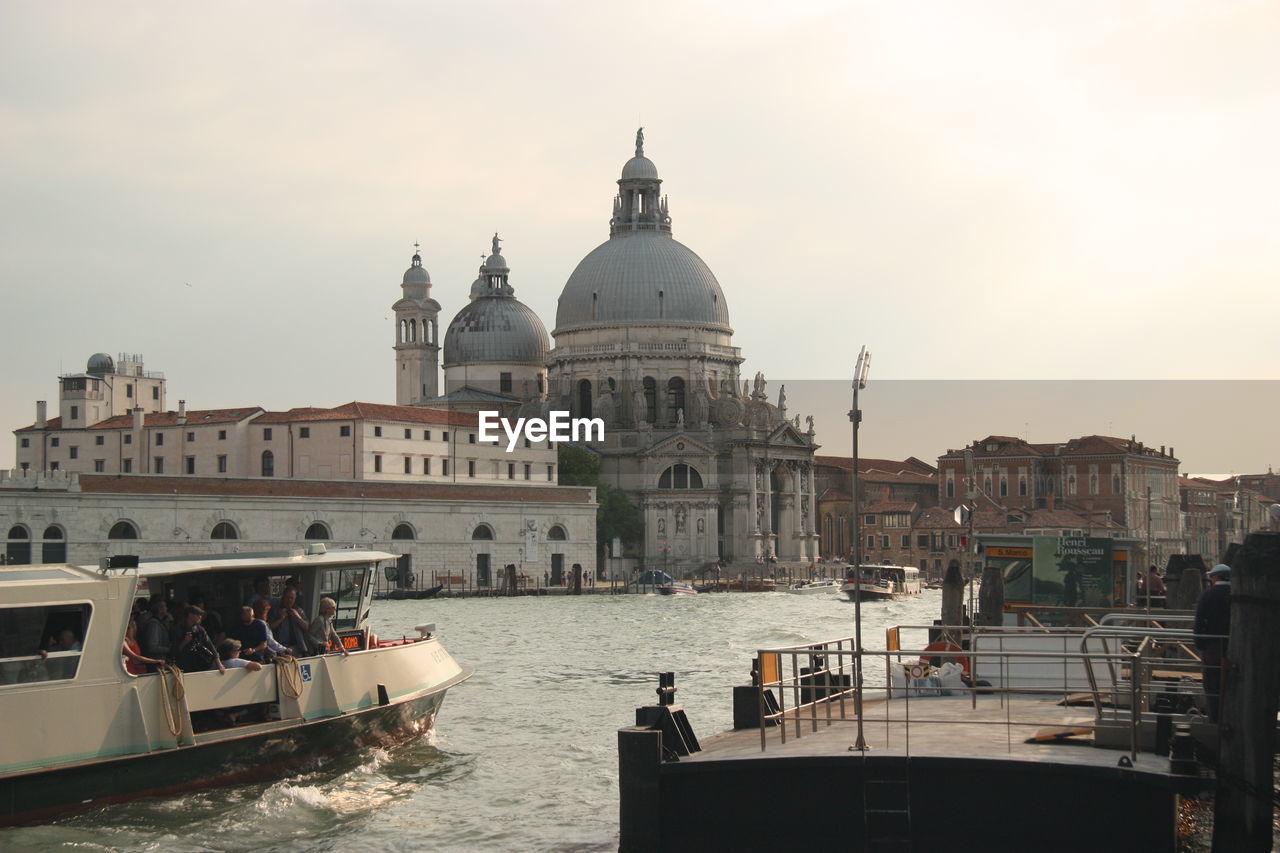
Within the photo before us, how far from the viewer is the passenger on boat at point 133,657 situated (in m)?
13.6

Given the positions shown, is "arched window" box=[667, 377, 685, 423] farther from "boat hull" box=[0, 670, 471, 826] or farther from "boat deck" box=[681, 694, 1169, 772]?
"boat deck" box=[681, 694, 1169, 772]

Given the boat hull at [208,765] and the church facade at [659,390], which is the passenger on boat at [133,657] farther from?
the church facade at [659,390]

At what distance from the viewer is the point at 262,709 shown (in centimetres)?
1489

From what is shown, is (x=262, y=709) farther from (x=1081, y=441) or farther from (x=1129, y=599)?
(x=1081, y=441)

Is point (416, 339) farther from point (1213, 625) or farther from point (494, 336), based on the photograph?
point (1213, 625)

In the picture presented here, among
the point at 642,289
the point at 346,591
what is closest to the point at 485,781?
the point at 346,591

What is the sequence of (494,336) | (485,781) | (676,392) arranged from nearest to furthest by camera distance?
(485,781) < (676,392) < (494,336)

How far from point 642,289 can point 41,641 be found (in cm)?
7594

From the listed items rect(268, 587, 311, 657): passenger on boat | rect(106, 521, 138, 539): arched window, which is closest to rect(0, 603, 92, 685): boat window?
rect(268, 587, 311, 657): passenger on boat

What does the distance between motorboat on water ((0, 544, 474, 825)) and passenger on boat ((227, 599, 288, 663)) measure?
130mm

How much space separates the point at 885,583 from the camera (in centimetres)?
6906

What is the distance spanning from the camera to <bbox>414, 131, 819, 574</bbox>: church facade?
83.4 m

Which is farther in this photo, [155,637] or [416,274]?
[416,274]

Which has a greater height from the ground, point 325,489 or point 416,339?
point 416,339
